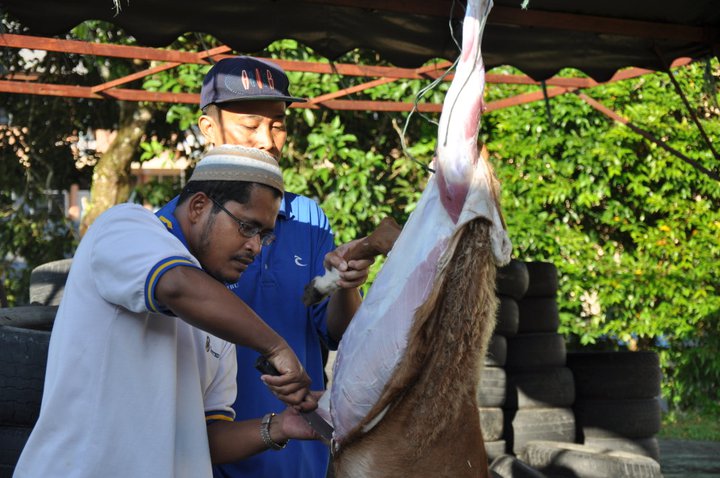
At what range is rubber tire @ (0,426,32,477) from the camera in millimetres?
3113

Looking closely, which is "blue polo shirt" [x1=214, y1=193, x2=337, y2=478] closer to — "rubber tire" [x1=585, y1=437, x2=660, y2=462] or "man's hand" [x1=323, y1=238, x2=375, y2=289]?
"man's hand" [x1=323, y1=238, x2=375, y2=289]

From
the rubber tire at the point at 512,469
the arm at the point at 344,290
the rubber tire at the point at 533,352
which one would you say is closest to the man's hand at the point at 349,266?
the arm at the point at 344,290

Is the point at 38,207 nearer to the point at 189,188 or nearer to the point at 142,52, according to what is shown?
the point at 142,52

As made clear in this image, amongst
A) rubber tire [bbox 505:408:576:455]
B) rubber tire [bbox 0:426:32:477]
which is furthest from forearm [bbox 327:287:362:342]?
rubber tire [bbox 505:408:576:455]

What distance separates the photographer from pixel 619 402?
22.9 feet

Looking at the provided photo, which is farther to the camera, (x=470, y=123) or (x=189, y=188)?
(x=189, y=188)

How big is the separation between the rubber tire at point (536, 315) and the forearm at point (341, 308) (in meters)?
4.68

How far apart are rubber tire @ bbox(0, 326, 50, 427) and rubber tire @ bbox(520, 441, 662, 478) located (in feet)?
10.9

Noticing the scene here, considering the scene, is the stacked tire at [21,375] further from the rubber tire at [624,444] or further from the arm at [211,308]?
the rubber tire at [624,444]

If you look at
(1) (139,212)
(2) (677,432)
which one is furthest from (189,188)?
(2) (677,432)

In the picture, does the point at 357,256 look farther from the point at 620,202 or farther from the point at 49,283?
the point at 620,202

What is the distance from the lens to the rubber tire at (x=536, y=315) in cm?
702

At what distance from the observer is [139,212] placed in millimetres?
1951

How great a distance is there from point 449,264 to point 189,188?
0.70 meters
